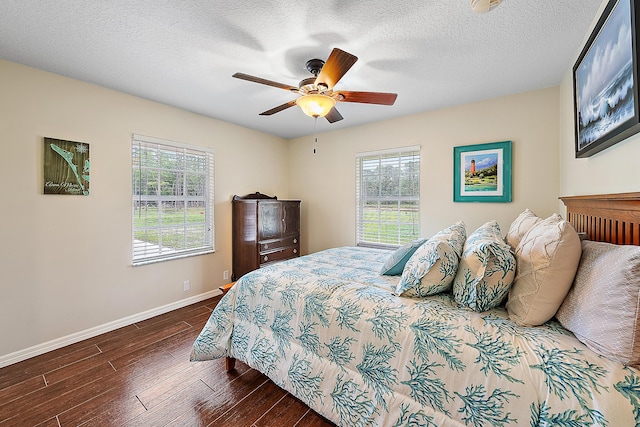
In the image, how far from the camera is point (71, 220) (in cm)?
256

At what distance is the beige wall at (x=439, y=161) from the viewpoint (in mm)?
2791

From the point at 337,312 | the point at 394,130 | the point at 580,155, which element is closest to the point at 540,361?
the point at 337,312

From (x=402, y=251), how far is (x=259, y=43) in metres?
1.92

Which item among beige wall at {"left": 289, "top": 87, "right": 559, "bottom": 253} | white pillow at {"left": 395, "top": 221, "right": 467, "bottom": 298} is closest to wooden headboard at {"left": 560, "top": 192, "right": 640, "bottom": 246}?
white pillow at {"left": 395, "top": 221, "right": 467, "bottom": 298}

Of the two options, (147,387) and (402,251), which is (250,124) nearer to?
(402,251)

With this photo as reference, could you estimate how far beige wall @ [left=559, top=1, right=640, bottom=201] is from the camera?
4.49ft

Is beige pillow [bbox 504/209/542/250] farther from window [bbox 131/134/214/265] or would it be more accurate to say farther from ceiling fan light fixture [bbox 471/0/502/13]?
window [bbox 131/134/214/265]

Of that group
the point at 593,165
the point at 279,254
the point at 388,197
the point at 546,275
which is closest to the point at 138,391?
the point at 279,254

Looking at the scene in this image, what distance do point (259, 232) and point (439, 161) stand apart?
2582 millimetres

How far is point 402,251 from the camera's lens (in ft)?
6.53

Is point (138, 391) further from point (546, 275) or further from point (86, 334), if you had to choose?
point (546, 275)

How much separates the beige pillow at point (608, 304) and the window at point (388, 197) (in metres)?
2.50

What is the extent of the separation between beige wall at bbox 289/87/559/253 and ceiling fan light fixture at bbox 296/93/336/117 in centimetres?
186

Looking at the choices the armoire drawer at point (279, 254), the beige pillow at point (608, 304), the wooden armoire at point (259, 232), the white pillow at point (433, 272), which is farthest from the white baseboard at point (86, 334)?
the beige pillow at point (608, 304)
